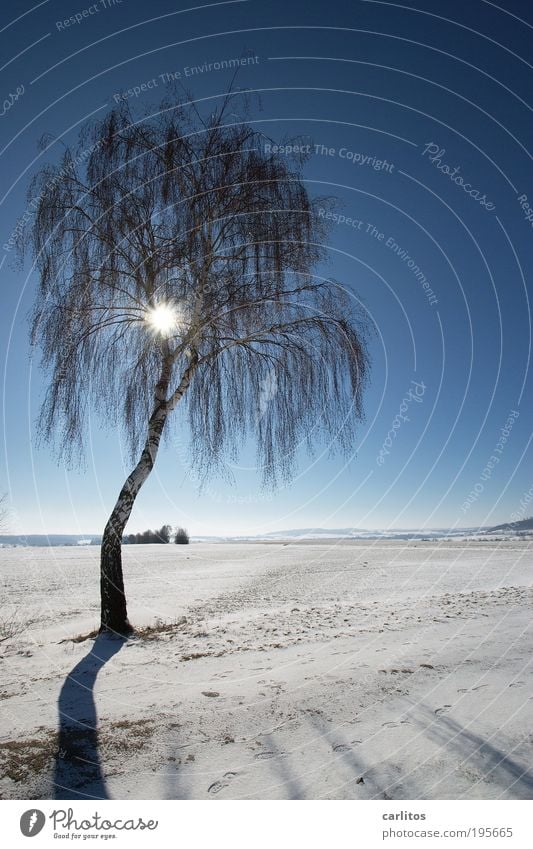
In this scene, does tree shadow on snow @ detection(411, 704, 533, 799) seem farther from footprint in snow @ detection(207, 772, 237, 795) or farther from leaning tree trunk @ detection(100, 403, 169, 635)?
leaning tree trunk @ detection(100, 403, 169, 635)

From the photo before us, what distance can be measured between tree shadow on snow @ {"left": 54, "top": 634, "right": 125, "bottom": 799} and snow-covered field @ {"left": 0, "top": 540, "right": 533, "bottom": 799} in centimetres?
1

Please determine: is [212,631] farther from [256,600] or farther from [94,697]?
[256,600]

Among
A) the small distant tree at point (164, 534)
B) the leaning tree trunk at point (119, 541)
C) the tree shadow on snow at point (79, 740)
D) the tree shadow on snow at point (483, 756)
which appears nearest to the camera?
the tree shadow on snow at point (483, 756)

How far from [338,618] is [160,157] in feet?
27.7

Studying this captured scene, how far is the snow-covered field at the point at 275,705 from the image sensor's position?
2.62 metres

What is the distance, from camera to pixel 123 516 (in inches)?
275

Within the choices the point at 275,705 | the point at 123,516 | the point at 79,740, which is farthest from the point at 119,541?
the point at 275,705

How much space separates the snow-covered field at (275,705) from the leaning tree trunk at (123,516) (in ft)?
1.92

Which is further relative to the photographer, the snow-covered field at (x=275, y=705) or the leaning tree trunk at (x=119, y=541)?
the leaning tree trunk at (x=119, y=541)

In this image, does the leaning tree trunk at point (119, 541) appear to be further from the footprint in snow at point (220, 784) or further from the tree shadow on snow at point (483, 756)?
the tree shadow on snow at point (483, 756)

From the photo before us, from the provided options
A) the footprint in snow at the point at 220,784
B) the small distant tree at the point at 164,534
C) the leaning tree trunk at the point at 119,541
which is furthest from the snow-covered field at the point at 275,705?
the small distant tree at the point at 164,534

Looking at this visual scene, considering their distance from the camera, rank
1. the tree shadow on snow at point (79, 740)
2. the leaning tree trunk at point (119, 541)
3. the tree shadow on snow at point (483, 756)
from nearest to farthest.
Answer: the tree shadow on snow at point (483, 756)
the tree shadow on snow at point (79, 740)
the leaning tree trunk at point (119, 541)

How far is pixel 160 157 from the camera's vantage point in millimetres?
7043
